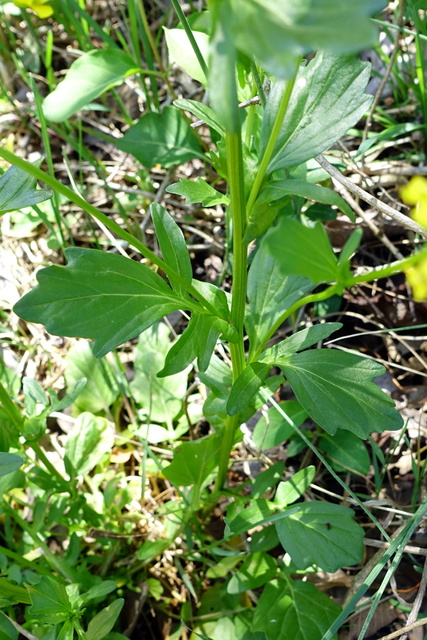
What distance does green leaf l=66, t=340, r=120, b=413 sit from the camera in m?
1.98

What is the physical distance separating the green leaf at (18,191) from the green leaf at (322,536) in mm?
907

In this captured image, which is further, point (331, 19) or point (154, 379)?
point (154, 379)

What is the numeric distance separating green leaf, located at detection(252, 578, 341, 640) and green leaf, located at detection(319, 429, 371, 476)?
13.7 inches

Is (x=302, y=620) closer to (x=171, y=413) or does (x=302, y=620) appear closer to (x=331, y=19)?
Result: (x=171, y=413)

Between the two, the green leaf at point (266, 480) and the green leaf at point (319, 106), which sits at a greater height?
the green leaf at point (319, 106)

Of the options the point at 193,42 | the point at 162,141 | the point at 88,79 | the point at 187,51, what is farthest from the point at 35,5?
the point at 162,141

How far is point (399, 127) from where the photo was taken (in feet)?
6.31

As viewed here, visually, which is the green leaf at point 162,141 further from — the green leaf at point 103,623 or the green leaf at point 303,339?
the green leaf at point 103,623

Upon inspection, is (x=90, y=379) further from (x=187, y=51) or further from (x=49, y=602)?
(x=187, y=51)

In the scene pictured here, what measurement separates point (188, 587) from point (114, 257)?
0.99m

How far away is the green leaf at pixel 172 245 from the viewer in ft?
3.75

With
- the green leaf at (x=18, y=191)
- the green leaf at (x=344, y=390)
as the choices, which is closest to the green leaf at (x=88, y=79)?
the green leaf at (x=18, y=191)

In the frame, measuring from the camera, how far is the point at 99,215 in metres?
0.94

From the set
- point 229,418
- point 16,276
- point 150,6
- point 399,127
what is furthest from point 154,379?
point 150,6
